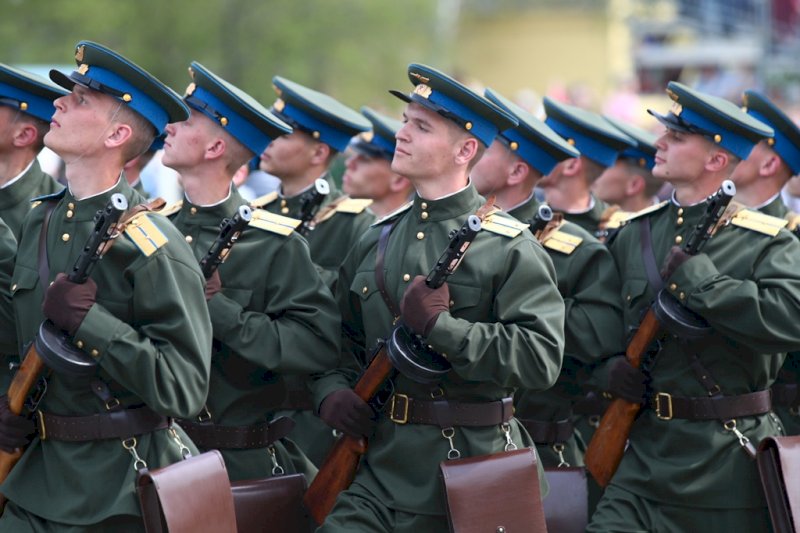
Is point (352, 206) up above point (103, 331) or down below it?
below

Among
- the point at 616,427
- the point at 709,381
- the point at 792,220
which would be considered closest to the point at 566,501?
the point at 616,427

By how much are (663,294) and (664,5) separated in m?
28.3

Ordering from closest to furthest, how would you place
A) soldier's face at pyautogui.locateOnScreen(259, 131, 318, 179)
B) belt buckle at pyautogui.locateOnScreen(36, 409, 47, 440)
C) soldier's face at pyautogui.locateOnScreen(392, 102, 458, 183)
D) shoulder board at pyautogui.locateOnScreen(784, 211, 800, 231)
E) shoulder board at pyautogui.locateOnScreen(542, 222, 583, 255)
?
belt buckle at pyautogui.locateOnScreen(36, 409, 47, 440) < soldier's face at pyautogui.locateOnScreen(392, 102, 458, 183) < shoulder board at pyautogui.locateOnScreen(542, 222, 583, 255) < shoulder board at pyautogui.locateOnScreen(784, 211, 800, 231) < soldier's face at pyautogui.locateOnScreen(259, 131, 318, 179)

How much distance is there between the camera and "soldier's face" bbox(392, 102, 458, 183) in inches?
248

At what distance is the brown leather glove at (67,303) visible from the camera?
5211 millimetres

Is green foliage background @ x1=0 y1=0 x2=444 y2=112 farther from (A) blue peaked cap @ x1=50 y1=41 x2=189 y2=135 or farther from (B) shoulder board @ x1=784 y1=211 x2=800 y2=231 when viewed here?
(A) blue peaked cap @ x1=50 y1=41 x2=189 y2=135

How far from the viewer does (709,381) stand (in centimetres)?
677

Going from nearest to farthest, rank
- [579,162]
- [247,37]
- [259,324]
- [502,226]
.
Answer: [502,226] → [259,324] → [579,162] → [247,37]

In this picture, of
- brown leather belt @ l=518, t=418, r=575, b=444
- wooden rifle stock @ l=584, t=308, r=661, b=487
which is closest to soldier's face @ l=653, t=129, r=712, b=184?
wooden rifle stock @ l=584, t=308, r=661, b=487

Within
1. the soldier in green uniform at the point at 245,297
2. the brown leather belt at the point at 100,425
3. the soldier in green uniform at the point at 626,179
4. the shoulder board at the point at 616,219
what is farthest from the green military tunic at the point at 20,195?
the soldier in green uniform at the point at 626,179

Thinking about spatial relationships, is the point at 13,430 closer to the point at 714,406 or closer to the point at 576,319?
the point at 576,319

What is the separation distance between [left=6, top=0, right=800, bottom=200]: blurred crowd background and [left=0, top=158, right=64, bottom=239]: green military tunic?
29.1 ft

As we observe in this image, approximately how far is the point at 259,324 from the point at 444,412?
0.98 metres

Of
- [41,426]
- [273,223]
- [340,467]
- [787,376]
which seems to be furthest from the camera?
[787,376]
